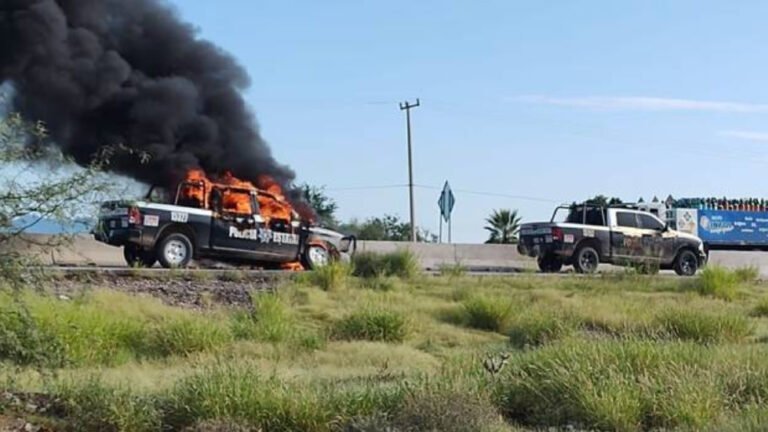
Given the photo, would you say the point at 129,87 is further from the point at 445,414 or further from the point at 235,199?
the point at 445,414

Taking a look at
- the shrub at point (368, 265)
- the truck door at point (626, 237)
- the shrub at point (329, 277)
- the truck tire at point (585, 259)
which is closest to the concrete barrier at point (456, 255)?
the truck door at point (626, 237)

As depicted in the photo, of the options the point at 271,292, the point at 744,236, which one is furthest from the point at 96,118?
the point at 744,236

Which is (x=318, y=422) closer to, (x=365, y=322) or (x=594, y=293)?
(x=365, y=322)

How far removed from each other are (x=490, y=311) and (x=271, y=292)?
12.7 feet

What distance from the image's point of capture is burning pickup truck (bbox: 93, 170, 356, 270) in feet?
73.3

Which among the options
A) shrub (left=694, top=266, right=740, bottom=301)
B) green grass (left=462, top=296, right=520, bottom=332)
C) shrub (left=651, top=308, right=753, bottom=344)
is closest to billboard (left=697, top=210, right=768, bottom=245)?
shrub (left=694, top=266, right=740, bottom=301)

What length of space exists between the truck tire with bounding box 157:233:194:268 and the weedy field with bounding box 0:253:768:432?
500 cm

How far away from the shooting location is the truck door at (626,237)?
29844 mm

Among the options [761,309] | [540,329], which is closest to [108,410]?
[540,329]

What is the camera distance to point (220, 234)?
23375 millimetres

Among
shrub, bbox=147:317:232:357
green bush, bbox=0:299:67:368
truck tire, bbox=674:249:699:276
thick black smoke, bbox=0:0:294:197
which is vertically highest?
thick black smoke, bbox=0:0:294:197

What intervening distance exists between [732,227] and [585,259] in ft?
71.9

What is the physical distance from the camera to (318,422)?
7785 millimetres

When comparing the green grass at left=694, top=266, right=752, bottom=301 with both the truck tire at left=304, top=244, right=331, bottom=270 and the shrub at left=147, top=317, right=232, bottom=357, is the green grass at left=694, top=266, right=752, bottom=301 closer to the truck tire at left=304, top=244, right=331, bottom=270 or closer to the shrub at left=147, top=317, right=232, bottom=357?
the truck tire at left=304, top=244, right=331, bottom=270
